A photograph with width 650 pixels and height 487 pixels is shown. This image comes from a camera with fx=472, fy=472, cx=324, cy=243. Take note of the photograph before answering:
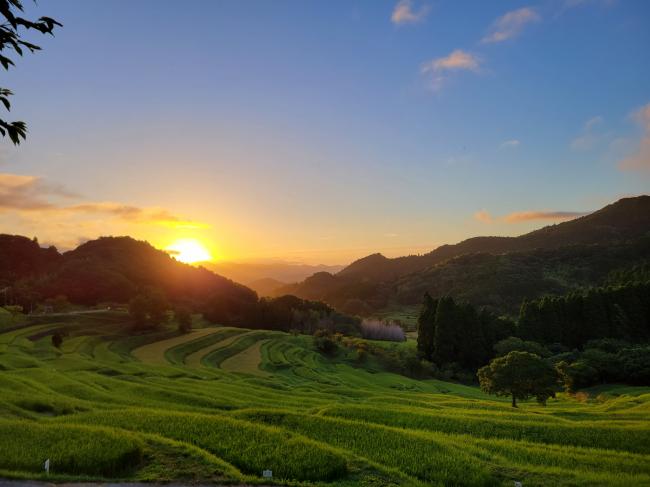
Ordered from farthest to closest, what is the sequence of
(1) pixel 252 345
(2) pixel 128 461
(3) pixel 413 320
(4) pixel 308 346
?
(3) pixel 413 320, (4) pixel 308 346, (1) pixel 252 345, (2) pixel 128 461

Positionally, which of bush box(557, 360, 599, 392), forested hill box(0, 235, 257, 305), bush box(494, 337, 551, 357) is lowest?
bush box(557, 360, 599, 392)

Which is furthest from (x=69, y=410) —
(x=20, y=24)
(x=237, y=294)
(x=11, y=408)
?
(x=237, y=294)

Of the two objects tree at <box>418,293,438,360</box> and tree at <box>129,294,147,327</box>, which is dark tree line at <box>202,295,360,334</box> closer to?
tree at <box>418,293,438,360</box>

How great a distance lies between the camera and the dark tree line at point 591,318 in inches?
3713

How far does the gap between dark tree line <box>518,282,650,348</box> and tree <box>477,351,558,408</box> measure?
204ft

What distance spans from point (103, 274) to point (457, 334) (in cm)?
9253

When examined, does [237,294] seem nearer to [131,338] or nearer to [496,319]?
[131,338]

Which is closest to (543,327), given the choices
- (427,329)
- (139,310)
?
(427,329)

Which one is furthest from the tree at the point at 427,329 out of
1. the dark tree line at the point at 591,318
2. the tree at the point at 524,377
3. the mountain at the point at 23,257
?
the mountain at the point at 23,257

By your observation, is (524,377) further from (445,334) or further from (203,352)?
(445,334)

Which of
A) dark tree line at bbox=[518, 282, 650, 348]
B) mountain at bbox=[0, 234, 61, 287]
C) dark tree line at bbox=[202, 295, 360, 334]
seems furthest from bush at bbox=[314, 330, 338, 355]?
mountain at bbox=[0, 234, 61, 287]

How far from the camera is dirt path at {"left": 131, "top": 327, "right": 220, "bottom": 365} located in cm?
5957

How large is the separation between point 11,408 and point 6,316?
61.5 meters

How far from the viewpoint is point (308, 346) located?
86.1m
